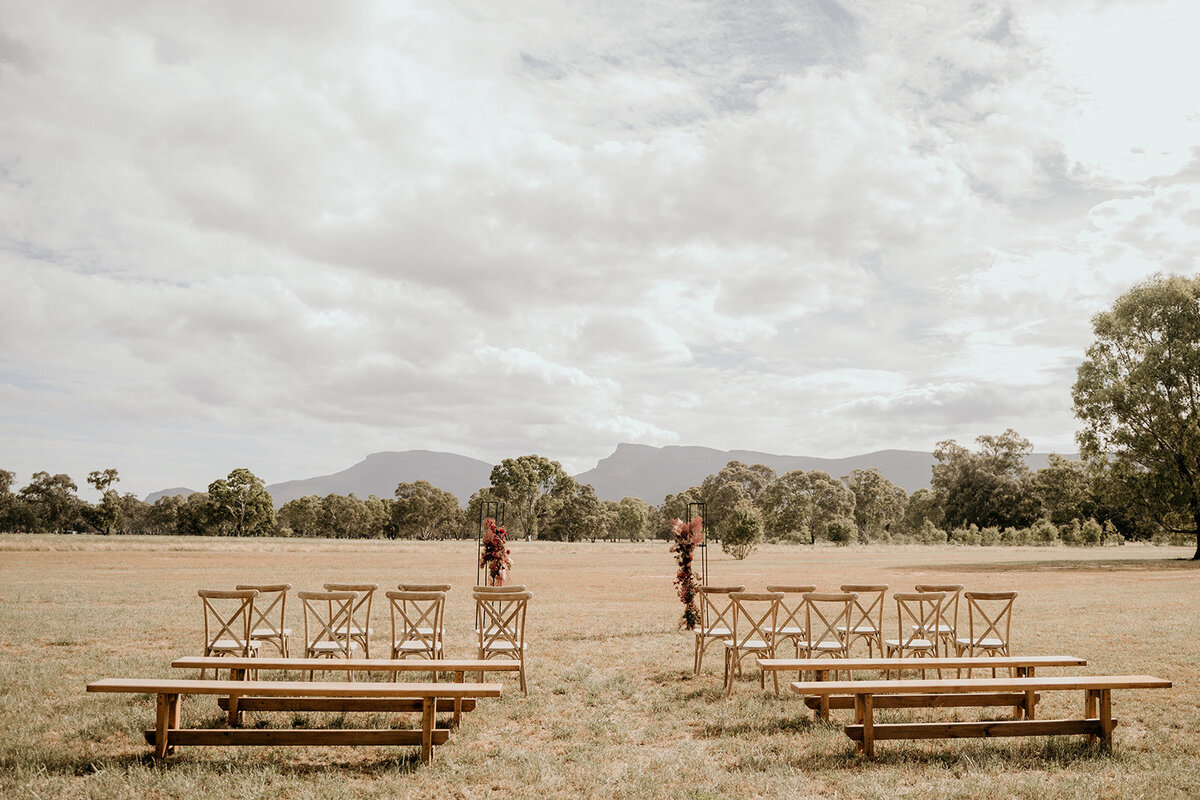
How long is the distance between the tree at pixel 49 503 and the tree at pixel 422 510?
41619 millimetres

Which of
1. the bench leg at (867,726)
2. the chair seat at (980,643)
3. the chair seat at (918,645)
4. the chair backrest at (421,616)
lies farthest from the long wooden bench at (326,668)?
the chair seat at (980,643)

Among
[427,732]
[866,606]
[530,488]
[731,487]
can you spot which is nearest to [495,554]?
[427,732]

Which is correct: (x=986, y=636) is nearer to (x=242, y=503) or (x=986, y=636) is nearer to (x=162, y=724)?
(x=162, y=724)

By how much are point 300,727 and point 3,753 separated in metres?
2.44

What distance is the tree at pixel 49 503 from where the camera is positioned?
326 ft

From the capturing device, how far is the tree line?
39562mm

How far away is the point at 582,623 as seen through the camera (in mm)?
15828

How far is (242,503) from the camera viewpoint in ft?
287

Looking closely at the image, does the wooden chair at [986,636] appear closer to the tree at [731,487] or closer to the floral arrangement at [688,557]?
the floral arrangement at [688,557]

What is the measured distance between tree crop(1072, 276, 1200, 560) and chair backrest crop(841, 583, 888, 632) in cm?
2740

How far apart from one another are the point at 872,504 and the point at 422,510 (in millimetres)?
62169

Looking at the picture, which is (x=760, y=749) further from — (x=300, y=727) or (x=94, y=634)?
(x=94, y=634)

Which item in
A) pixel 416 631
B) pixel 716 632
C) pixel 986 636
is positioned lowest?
pixel 716 632

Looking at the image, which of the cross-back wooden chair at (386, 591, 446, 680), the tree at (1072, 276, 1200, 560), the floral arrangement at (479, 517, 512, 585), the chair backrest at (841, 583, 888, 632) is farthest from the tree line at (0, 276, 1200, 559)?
the cross-back wooden chair at (386, 591, 446, 680)
